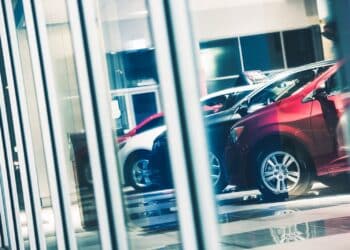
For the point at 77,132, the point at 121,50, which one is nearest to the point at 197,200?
the point at 121,50

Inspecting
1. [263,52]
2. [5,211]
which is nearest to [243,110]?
[263,52]

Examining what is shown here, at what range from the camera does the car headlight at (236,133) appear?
14.9 ft

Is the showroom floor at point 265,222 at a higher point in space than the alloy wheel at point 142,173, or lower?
lower

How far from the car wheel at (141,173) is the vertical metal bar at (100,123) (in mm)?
144

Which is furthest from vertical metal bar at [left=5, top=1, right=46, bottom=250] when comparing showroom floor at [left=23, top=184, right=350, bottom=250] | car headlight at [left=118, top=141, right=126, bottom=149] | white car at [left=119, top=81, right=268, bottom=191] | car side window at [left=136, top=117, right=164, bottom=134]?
car headlight at [left=118, top=141, right=126, bottom=149]

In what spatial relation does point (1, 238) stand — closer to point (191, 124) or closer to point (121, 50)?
point (121, 50)

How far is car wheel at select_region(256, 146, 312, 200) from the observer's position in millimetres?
4629

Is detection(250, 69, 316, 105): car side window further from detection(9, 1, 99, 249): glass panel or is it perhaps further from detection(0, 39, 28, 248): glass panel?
detection(0, 39, 28, 248): glass panel

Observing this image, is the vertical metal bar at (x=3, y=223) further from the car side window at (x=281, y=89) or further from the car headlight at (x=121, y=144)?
the car headlight at (x=121, y=144)

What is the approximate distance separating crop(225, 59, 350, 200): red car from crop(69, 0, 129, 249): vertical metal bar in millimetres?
1690

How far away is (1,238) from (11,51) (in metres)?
2.48

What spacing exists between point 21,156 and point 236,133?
165 centimetres

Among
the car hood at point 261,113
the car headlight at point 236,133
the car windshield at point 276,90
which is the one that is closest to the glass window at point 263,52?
the car windshield at point 276,90

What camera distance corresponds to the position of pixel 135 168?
303 cm
